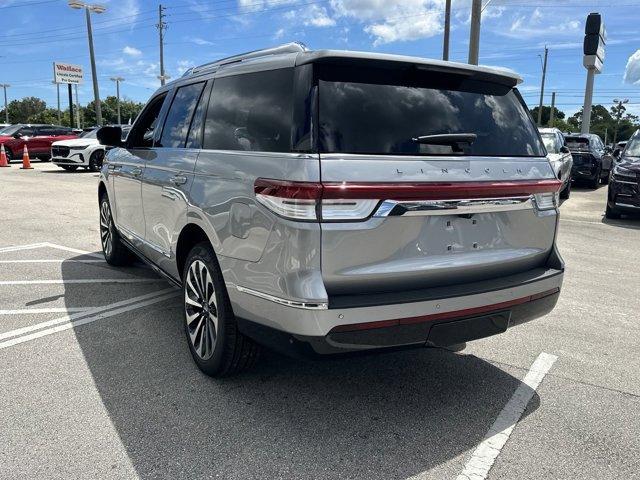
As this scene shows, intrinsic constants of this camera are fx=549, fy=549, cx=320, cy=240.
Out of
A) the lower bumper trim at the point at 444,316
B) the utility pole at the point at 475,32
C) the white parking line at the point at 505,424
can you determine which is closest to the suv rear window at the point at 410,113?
the lower bumper trim at the point at 444,316

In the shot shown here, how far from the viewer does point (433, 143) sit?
9.32ft

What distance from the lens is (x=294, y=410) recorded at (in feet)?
10.2

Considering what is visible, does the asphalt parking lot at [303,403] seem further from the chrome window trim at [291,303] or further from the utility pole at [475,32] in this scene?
the utility pole at [475,32]

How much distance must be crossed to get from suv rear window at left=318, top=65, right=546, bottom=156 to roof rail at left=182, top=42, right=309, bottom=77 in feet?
1.25

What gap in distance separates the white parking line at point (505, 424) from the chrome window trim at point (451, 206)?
1.15 meters

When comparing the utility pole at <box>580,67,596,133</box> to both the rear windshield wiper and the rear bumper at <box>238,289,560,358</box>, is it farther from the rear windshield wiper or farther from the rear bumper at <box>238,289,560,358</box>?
the rear bumper at <box>238,289,560,358</box>

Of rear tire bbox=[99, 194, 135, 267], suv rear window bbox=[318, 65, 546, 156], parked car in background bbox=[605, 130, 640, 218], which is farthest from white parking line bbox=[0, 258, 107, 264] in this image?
parked car in background bbox=[605, 130, 640, 218]

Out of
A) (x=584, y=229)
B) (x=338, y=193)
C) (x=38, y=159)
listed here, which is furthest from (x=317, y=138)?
(x=38, y=159)

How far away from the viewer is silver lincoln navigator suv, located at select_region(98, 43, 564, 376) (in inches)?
99.7

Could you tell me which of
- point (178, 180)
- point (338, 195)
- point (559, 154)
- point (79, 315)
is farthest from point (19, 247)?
point (559, 154)

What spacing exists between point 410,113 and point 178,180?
1680mm

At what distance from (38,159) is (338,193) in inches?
1051

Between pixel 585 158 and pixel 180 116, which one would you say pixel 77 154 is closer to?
pixel 585 158

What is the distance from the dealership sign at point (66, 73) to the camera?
45.3 metres
